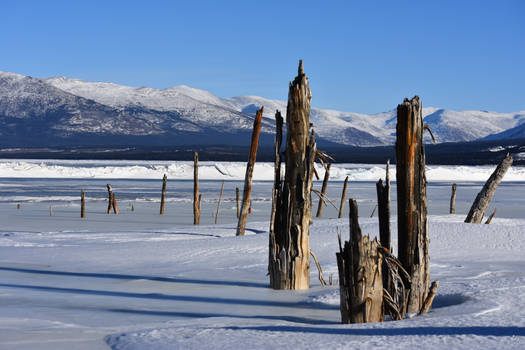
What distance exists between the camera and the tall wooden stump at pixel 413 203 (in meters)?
5.98

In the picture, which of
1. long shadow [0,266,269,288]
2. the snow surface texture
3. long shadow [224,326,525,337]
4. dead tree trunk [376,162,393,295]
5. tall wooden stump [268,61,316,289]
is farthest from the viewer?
the snow surface texture

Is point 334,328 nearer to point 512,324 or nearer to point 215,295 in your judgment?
point 512,324

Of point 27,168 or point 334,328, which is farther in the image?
point 27,168

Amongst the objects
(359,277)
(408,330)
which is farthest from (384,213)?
(408,330)

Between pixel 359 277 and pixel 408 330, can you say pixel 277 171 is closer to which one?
pixel 359 277

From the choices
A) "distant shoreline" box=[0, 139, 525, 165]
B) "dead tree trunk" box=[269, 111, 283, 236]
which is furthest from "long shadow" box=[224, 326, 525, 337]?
"distant shoreline" box=[0, 139, 525, 165]

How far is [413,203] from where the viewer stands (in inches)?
238

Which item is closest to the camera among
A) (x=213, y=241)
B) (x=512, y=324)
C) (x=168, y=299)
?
(x=512, y=324)

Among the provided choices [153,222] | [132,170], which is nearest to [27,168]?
[132,170]

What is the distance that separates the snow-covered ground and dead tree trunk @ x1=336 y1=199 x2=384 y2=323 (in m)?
0.29

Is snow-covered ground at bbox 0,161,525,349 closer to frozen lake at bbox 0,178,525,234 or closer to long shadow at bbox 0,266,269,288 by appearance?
long shadow at bbox 0,266,269,288

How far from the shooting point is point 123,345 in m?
5.20

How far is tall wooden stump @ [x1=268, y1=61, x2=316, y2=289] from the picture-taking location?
783 cm

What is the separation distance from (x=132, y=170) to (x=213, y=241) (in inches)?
2003
